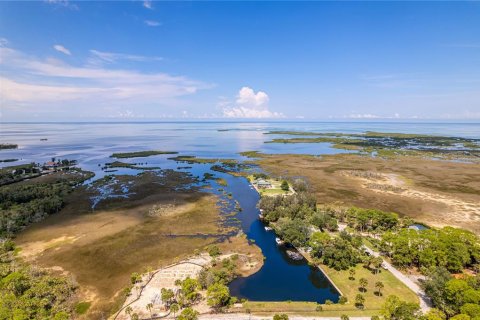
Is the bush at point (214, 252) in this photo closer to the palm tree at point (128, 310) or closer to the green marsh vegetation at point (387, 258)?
the green marsh vegetation at point (387, 258)

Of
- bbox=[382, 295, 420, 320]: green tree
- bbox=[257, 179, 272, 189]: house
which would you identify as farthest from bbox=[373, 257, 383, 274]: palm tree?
bbox=[257, 179, 272, 189]: house

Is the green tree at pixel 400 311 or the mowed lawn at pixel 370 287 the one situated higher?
the green tree at pixel 400 311

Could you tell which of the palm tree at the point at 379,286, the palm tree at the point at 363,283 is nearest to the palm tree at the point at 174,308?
the palm tree at the point at 363,283

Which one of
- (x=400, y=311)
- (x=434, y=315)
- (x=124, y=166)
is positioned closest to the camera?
(x=434, y=315)

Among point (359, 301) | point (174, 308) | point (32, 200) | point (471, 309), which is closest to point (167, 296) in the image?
point (174, 308)

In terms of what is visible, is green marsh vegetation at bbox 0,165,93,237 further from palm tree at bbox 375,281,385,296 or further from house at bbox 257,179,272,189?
palm tree at bbox 375,281,385,296

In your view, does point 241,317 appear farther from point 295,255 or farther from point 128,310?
point 295,255

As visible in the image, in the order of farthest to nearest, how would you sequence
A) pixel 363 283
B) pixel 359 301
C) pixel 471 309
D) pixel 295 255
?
pixel 295 255
pixel 363 283
pixel 359 301
pixel 471 309
